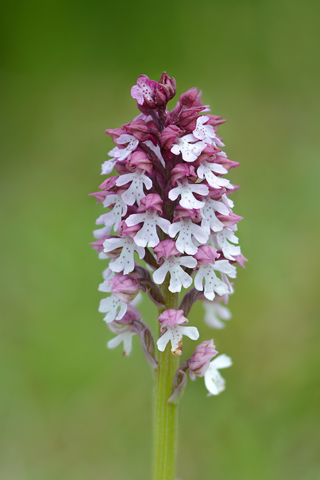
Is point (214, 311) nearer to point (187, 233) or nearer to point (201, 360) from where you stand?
point (201, 360)

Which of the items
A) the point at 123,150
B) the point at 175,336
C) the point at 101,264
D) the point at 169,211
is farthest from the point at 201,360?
the point at 101,264

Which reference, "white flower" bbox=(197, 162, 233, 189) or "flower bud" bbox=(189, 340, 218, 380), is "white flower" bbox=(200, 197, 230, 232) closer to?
"white flower" bbox=(197, 162, 233, 189)

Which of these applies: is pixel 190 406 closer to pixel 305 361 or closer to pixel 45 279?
pixel 305 361

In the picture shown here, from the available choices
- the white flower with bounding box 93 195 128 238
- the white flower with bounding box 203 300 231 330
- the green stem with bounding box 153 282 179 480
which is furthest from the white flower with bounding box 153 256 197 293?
the white flower with bounding box 203 300 231 330

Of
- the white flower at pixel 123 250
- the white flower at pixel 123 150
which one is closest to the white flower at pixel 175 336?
the white flower at pixel 123 250

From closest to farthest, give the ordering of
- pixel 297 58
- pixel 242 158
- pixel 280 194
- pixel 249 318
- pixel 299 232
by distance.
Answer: pixel 249 318
pixel 299 232
pixel 280 194
pixel 242 158
pixel 297 58

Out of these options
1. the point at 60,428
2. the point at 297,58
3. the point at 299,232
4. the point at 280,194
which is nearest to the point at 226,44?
the point at 297,58

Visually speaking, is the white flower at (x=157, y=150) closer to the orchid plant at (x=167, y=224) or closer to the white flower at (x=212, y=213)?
the orchid plant at (x=167, y=224)
